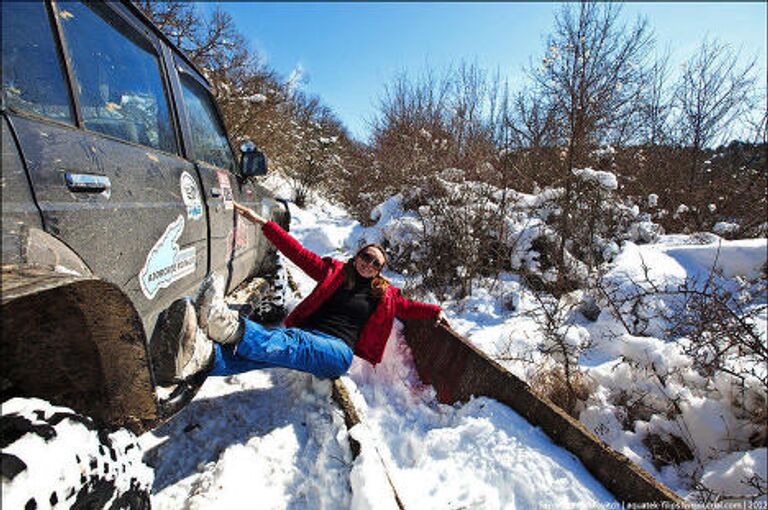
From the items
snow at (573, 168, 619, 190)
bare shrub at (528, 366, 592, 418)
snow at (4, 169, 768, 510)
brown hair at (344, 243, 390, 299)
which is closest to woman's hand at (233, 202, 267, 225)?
brown hair at (344, 243, 390, 299)

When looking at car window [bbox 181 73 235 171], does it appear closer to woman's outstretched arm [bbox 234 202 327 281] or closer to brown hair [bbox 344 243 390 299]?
woman's outstretched arm [bbox 234 202 327 281]

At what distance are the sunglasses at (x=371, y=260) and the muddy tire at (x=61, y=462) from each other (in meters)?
1.87

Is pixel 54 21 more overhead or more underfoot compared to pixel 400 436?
more overhead

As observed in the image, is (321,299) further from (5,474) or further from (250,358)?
(5,474)

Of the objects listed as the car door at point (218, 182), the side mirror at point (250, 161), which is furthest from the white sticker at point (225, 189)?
the side mirror at point (250, 161)

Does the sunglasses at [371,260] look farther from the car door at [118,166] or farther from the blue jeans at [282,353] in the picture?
the car door at [118,166]

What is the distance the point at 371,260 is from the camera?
2.90 metres

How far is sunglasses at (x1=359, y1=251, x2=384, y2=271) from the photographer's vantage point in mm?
2904

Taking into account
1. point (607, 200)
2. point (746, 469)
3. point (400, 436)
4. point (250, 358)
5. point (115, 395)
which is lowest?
point (400, 436)

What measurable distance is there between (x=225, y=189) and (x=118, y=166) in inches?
45.9

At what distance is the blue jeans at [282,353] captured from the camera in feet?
7.03

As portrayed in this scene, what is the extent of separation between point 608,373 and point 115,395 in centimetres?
291

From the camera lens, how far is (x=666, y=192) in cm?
752

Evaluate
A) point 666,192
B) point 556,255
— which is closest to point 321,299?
point 556,255
